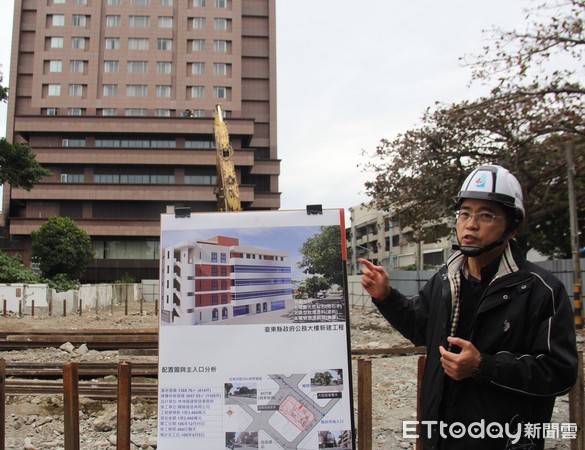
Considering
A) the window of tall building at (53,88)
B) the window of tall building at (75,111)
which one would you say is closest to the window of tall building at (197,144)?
the window of tall building at (75,111)

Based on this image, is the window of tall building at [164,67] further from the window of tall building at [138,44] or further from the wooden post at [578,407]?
the wooden post at [578,407]

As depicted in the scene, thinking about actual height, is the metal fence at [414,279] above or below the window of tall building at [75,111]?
below

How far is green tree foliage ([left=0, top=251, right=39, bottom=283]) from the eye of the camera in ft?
91.6

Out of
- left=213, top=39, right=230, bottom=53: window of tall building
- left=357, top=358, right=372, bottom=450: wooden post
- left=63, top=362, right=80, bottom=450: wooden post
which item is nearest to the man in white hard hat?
left=357, top=358, right=372, bottom=450: wooden post

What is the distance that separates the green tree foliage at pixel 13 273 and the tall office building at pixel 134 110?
2032 cm

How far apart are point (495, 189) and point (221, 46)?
5816 cm

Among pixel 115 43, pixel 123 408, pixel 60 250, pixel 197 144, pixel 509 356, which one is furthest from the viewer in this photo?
pixel 115 43

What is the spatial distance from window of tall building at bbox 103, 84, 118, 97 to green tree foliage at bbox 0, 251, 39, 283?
29.1m

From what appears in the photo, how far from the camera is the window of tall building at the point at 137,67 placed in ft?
181

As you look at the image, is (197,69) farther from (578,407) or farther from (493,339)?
(493,339)

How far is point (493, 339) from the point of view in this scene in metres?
2.04

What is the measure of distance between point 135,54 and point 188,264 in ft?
189

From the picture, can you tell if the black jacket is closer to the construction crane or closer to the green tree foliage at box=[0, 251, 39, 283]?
the construction crane

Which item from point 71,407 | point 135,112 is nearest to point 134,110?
point 135,112
